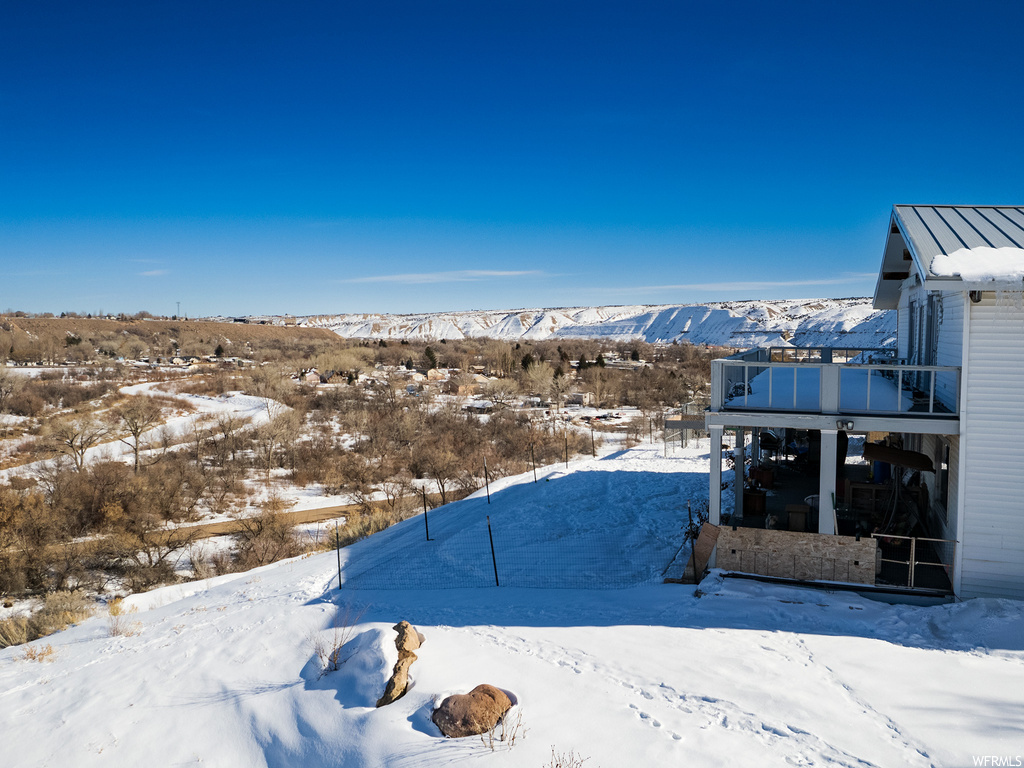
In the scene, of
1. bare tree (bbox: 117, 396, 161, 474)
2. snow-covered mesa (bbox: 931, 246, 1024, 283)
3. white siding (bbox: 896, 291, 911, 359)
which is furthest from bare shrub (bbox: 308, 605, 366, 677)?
bare tree (bbox: 117, 396, 161, 474)

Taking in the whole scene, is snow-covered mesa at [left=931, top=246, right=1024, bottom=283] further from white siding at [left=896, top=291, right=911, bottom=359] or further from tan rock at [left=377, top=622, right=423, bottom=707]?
tan rock at [left=377, top=622, right=423, bottom=707]

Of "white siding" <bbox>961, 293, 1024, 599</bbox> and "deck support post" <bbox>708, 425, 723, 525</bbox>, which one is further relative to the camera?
"deck support post" <bbox>708, 425, 723, 525</bbox>

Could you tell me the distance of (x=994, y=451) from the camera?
28.2 ft

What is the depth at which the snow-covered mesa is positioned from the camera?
8.01m

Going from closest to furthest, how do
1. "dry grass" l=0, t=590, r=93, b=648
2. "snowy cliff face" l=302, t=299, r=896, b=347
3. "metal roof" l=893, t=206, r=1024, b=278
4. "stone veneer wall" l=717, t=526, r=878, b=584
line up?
"metal roof" l=893, t=206, r=1024, b=278 < "stone veneer wall" l=717, t=526, r=878, b=584 < "dry grass" l=0, t=590, r=93, b=648 < "snowy cliff face" l=302, t=299, r=896, b=347

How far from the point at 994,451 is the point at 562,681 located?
6690 millimetres

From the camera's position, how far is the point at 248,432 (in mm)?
34250

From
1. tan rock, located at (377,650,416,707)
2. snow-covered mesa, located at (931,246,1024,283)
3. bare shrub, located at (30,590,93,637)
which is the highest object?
snow-covered mesa, located at (931,246,1024,283)

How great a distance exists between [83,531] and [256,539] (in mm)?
6957

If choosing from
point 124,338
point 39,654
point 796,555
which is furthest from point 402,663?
point 124,338

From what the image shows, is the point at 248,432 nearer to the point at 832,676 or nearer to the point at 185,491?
the point at 185,491

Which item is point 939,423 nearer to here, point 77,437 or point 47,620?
→ point 47,620

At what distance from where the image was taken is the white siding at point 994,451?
8484 millimetres

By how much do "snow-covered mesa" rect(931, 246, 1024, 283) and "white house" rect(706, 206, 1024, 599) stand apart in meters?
0.01
